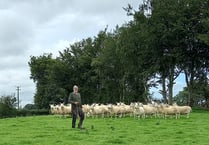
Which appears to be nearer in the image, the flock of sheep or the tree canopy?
the flock of sheep

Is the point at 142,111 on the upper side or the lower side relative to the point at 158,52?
lower

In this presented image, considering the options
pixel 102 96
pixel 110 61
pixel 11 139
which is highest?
pixel 110 61

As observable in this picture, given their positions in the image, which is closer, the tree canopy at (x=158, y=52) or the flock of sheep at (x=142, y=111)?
the flock of sheep at (x=142, y=111)

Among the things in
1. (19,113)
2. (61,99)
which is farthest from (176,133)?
(61,99)

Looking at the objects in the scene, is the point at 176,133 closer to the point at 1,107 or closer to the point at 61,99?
the point at 1,107

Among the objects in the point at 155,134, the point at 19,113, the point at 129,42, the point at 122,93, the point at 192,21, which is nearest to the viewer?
the point at 155,134

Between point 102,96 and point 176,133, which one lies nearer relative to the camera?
point 176,133

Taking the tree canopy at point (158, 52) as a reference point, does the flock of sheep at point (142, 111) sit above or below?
below

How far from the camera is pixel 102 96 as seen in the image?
89.1 meters

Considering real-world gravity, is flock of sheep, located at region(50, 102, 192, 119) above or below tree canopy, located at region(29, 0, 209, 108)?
below

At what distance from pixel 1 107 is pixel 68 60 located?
22.8 meters

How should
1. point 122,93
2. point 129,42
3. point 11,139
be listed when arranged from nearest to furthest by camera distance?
point 11,139 → point 129,42 → point 122,93

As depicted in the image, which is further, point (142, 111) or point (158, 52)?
point (158, 52)

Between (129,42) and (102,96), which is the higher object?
(129,42)
